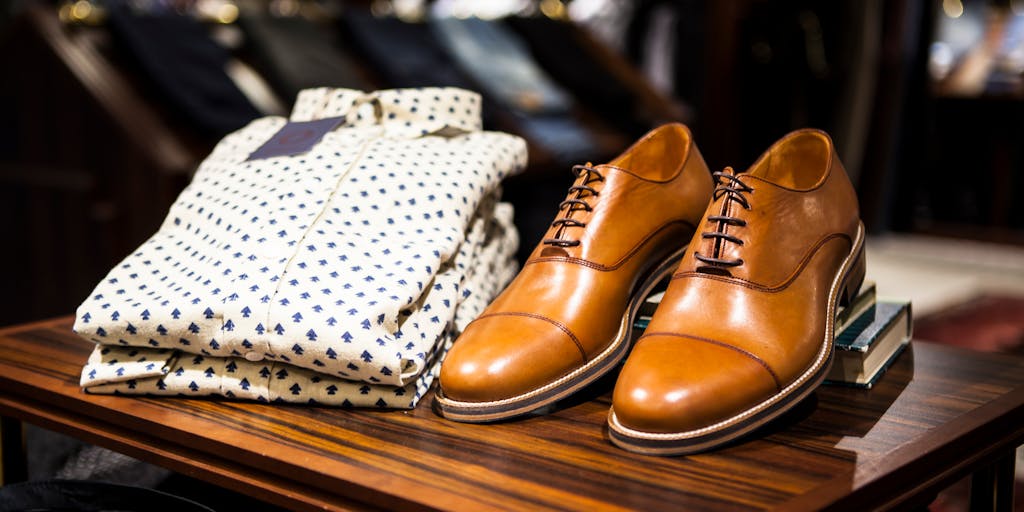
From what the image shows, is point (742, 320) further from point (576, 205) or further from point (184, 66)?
point (184, 66)

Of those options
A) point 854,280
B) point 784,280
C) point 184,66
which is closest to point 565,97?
point 184,66

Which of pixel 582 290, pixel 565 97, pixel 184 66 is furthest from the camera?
pixel 565 97

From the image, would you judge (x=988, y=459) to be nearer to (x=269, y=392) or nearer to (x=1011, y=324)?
(x=269, y=392)

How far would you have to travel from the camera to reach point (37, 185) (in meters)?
2.21

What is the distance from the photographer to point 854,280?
0.87m

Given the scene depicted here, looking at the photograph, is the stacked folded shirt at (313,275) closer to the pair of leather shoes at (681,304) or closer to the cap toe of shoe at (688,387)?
the pair of leather shoes at (681,304)

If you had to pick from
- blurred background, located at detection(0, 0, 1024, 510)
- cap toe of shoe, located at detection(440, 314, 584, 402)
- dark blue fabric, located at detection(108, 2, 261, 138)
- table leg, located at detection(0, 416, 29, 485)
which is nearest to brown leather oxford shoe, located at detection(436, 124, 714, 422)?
cap toe of shoe, located at detection(440, 314, 584, 402)

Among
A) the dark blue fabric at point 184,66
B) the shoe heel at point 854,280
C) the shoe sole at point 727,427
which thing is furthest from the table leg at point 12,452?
the dark blue fabric at point 184,66

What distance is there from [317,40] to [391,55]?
19cm

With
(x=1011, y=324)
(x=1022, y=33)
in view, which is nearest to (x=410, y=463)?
(x=1011, y=324)

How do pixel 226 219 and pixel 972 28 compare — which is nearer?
pixel 226 219

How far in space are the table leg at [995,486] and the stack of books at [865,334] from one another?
0.12 m

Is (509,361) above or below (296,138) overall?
below

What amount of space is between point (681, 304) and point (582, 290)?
8cm
